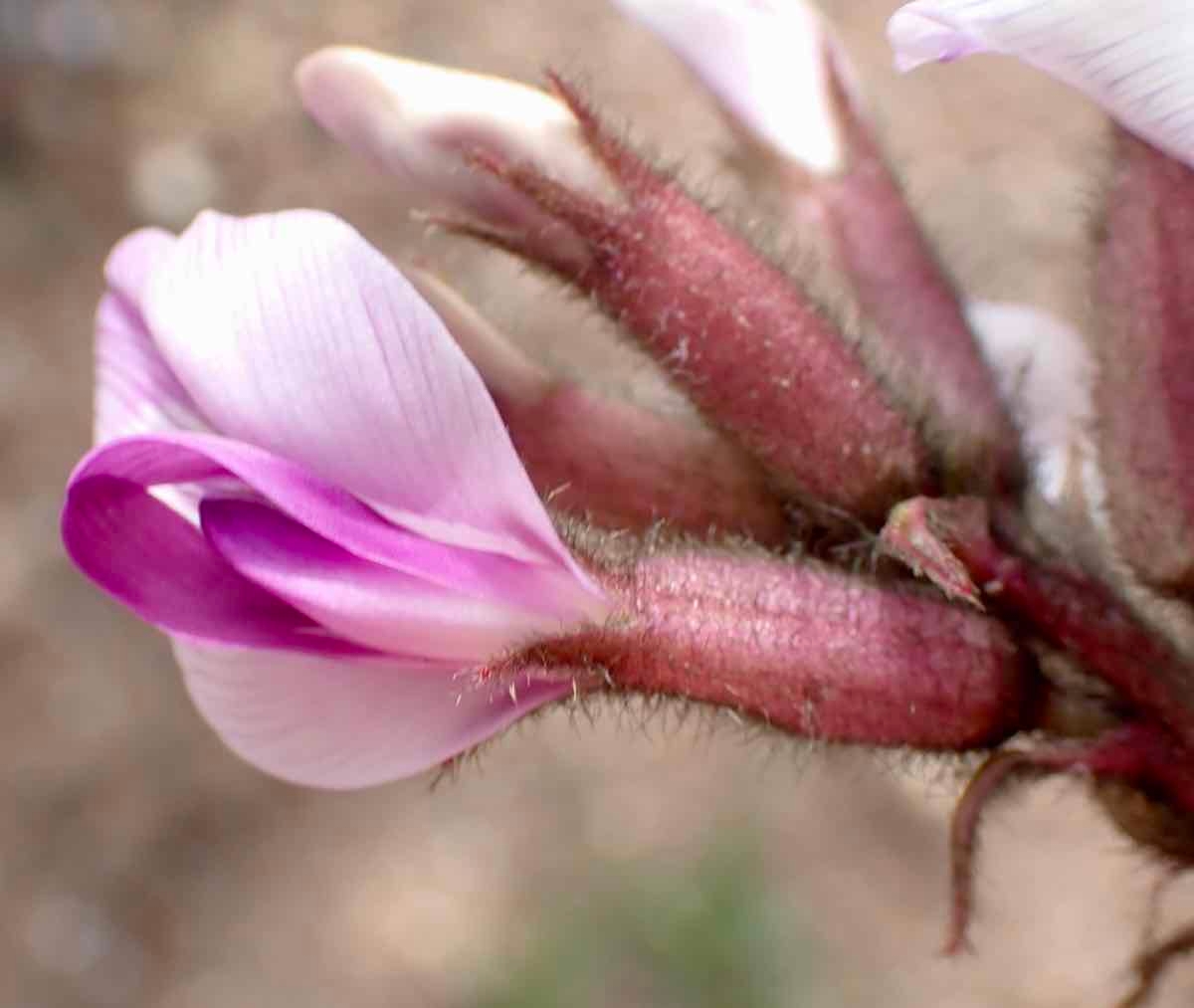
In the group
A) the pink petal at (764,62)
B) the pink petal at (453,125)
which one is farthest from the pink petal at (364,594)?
the pink petal at (764,62)

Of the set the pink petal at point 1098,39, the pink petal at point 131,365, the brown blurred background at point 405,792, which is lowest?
the brown blurred background at point 405,792

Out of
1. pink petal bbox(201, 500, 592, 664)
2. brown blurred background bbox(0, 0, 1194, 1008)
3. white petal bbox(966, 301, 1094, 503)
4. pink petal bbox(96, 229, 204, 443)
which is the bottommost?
brown blurred background bbox(0, 0, 1194, 1008)

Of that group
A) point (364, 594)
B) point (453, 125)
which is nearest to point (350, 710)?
point (364, 594)

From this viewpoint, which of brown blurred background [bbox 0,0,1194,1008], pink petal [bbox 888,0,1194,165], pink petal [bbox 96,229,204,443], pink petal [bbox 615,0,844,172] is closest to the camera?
pink petal [bbox 888,0,1194,165]

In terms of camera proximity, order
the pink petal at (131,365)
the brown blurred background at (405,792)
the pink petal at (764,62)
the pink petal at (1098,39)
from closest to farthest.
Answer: the pink petal at (1098,39) → the pink petal at (131,365) → the pink petal at (764,62) → the brown blurred background at (405,792)

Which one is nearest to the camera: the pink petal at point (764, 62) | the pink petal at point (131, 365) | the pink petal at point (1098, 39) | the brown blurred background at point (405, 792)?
the pink petal at point (1098, 39)

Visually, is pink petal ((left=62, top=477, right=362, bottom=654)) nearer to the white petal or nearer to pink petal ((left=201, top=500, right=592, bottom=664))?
pink petal ((left=201, top=500, right=592, bottom=664))

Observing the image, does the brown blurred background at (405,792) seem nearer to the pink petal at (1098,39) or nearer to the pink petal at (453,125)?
the pink petal at (453,125)

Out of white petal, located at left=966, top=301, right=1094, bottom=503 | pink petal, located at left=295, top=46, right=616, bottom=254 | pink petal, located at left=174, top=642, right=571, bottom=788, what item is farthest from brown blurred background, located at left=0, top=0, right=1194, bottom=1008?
pink petal, located at left=174, top=642, right=571, bottom=788
